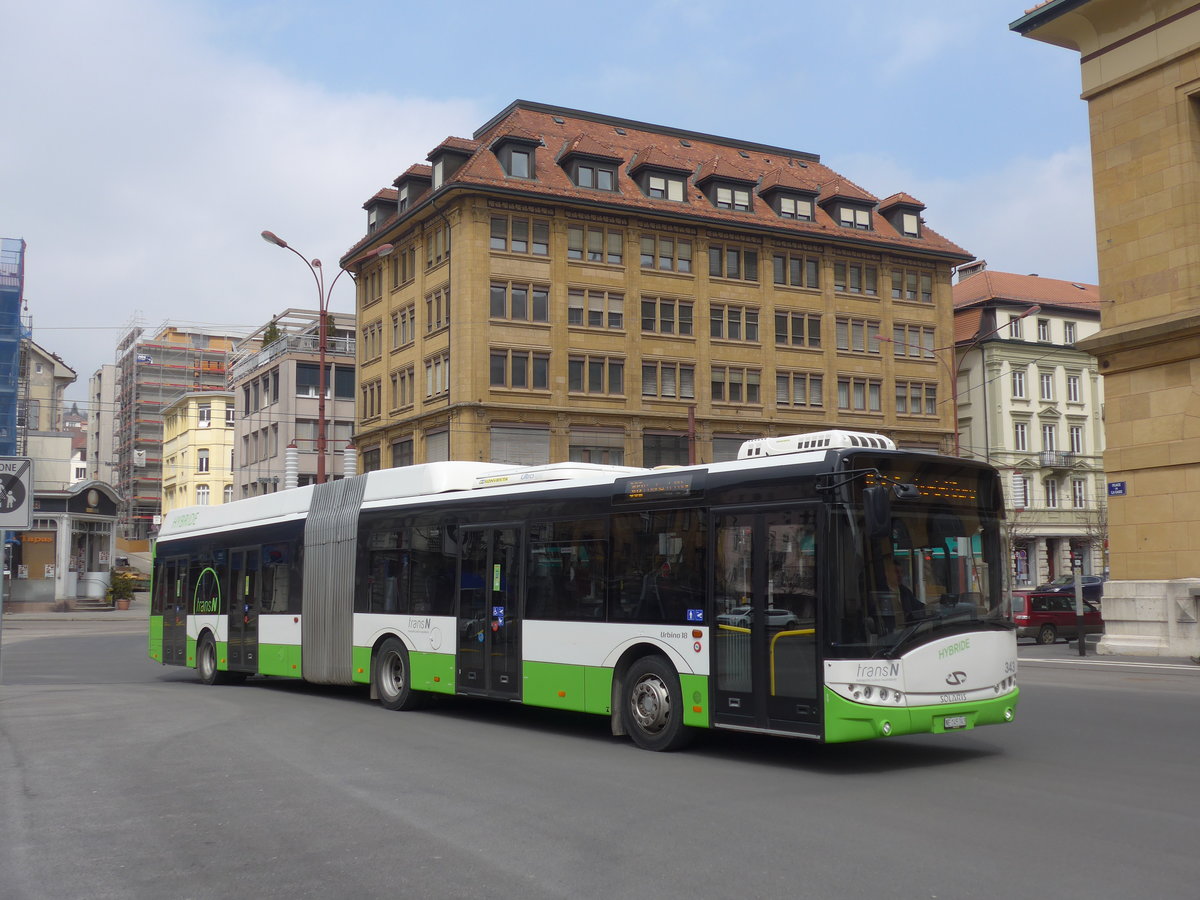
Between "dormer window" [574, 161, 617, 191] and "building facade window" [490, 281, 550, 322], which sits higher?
"dormer window" [574, 161, 617, 191]

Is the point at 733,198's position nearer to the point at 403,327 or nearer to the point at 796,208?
the point at 796,208

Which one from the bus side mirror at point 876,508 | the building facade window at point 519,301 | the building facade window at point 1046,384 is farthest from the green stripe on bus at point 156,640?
the building facade window at point 1046,384

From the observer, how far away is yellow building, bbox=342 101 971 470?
2080 inches

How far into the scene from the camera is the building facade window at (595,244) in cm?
5488

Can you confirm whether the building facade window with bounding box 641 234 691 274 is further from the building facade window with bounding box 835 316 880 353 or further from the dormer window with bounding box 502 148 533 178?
the building facade window with bounding box 835 316 880 353

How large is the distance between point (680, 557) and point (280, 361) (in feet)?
206

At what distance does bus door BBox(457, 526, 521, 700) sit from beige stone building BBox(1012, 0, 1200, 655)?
16924mm

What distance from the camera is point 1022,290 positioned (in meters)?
77.6

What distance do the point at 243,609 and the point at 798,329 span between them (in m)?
43.5

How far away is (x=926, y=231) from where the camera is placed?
66.4 m

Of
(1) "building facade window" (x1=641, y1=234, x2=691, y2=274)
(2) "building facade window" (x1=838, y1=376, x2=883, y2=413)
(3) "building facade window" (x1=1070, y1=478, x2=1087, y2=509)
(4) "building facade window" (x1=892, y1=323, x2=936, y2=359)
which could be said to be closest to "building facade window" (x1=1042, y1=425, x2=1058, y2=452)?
(3) "building facade window" (x1=1070, y1=478, x2=1087, y2=509)

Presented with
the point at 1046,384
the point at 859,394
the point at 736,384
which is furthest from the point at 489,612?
the point at 1046,384

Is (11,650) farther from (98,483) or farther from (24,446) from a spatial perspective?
(24,446)

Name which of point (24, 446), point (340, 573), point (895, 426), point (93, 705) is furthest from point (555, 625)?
point (24, 446)
